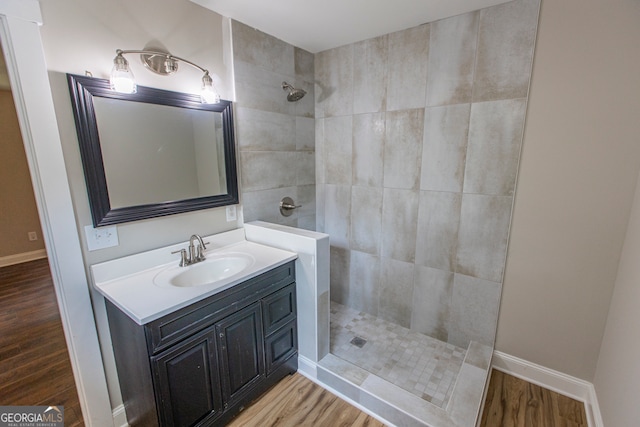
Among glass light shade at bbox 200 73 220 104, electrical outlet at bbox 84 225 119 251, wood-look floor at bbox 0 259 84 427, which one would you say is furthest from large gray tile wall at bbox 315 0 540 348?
wood-look floor at bbox 0 259 84 427

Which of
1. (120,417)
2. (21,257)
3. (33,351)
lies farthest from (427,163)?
(21,257)

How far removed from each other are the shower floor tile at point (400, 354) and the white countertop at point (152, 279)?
920 mm

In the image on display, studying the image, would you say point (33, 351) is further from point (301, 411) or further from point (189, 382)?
point (301, 411)

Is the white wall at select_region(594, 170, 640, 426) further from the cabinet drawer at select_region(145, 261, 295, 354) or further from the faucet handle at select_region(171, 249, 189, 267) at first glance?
the faucet handle at select_region(171, 249, 189, 267)

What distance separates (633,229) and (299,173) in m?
2.10

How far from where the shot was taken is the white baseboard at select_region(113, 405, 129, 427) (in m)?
1.55

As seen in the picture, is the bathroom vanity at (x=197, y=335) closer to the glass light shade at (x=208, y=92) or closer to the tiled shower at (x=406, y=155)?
the tiled shower at (x=406, y=155)

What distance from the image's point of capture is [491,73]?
1.73 metres

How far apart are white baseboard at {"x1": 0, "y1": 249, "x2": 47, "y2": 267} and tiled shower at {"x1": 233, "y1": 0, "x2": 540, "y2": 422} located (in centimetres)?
411

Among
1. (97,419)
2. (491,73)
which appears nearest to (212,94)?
(491,73)

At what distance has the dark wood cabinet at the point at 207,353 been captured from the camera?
1239mm

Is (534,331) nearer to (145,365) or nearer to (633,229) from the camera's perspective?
(633,229)

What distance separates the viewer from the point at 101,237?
1420 millimetres

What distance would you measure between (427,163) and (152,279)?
1.89 metres
